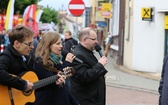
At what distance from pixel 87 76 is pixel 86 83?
0.15 metres

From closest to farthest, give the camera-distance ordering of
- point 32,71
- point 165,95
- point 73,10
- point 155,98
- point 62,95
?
point 165,95 < point 32,71 < point 62,95 < point 155,98 < point 73,10

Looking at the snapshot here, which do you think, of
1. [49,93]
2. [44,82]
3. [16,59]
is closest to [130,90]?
[49,93]

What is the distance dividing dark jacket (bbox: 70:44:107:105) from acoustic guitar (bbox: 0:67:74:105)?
0.68 meters

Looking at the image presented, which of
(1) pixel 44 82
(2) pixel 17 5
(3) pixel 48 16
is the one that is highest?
(1) pixel 44 82

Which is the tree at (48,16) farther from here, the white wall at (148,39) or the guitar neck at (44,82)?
the guitar neck at (44,82)

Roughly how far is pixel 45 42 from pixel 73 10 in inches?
295

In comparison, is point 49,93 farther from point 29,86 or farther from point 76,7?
point 76,7

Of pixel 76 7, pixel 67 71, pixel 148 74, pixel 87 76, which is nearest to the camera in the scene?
pixel 67 71

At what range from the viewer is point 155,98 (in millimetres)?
10844

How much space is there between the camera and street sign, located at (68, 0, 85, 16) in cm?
1186

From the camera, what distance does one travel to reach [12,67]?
4012 mm

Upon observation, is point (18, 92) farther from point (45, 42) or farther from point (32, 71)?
point (45, 42)

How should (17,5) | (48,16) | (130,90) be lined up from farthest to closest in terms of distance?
1. (48,16)
2. (17,5)
3. (130,90)

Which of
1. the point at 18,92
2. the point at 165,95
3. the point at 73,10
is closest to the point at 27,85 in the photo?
the point at 18,92
